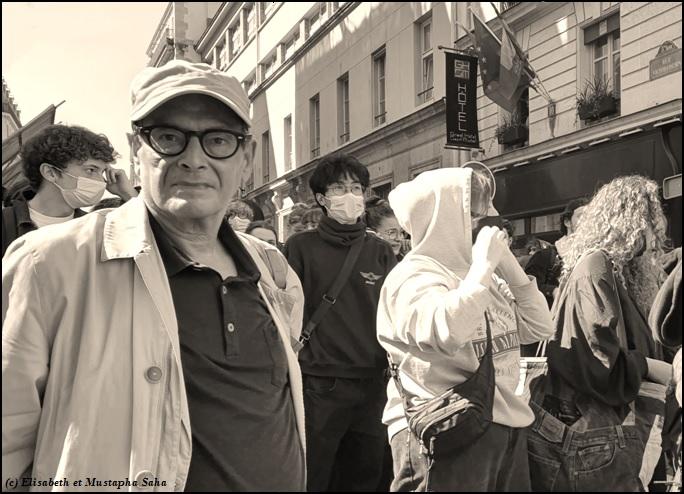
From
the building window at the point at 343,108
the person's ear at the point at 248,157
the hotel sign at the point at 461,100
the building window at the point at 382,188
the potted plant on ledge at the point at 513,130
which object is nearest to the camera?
the person's ear at the point at 248,157

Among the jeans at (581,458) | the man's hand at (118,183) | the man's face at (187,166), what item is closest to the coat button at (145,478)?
the man's face at (187,166)

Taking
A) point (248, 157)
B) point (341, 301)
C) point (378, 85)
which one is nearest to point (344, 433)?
point (341, 301)

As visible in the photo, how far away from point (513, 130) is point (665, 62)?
3.44 m

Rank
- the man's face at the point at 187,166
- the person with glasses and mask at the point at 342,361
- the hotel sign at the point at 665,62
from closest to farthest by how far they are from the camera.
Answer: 1. the man's face at the point at 187,166
2. the person with glasses and mask at the point at 342,361
3. the hotel sign at the point at 665,62

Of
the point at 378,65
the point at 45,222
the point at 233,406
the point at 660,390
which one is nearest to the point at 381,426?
the point at 660,390

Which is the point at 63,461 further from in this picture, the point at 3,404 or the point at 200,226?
the point at 200,226

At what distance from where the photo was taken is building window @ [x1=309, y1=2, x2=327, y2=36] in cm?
671

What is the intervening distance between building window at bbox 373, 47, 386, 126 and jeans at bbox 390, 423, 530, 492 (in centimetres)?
738

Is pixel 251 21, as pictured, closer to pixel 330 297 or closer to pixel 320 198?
pixel 320 198

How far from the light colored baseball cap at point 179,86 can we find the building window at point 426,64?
33.2ft

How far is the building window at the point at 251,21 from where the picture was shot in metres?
4.54

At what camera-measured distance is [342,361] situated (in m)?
3.89

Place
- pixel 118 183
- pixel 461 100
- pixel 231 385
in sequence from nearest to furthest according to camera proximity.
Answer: pixel 231 385 < pixel 118 183 < pixel 461 100

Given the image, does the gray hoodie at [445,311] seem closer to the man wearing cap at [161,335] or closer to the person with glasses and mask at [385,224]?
the man wearing cap at [161,335]
